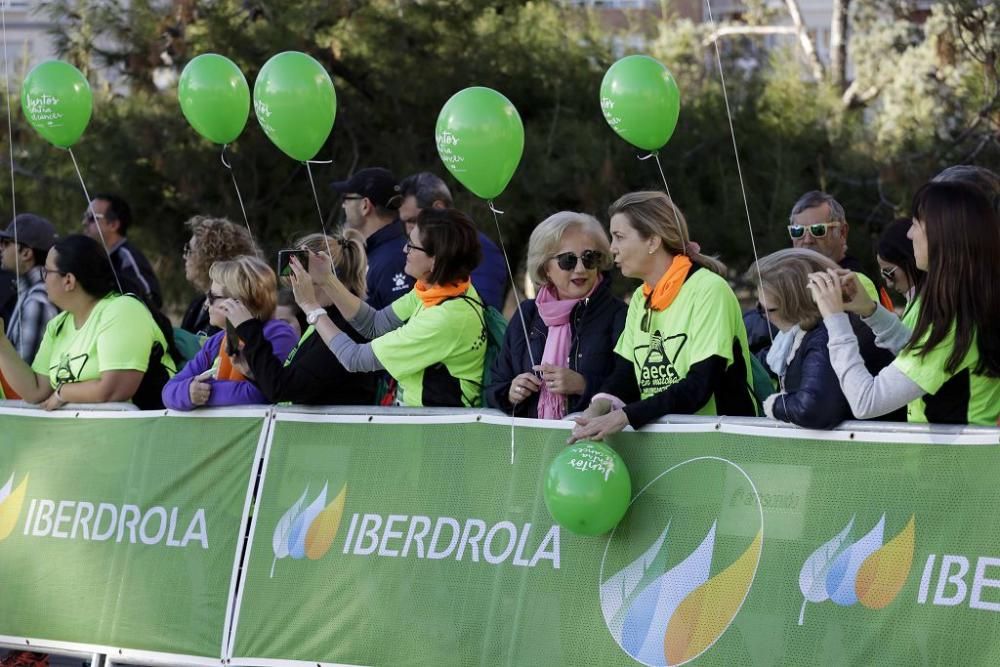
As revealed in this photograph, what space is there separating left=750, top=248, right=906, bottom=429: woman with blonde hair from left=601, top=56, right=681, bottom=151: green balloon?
1025 mm

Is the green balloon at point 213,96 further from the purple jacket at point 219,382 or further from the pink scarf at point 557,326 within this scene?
the pink scarf at point 557,326

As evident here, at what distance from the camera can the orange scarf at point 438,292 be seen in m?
5.99

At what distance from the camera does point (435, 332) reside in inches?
231

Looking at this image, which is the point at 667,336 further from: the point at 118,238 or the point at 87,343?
the point at 118,238

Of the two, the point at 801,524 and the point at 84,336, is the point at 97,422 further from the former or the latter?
the point at 801,524

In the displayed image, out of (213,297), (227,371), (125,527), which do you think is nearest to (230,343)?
(227,371)

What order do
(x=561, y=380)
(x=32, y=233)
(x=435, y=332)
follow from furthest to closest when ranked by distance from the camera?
(x=32, y=233) → (x=435, y=332) → (x=561, y=380)

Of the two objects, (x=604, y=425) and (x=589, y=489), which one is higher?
(x=604, y=425)

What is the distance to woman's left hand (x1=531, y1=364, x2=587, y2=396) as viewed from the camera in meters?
5.43

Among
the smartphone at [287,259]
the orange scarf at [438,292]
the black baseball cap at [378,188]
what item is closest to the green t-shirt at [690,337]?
the orange scarf at [438,292]

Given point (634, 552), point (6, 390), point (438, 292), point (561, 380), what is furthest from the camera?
point (6, 390)

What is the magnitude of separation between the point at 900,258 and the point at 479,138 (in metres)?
1.84

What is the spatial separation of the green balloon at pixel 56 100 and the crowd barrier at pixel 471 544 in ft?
5.36

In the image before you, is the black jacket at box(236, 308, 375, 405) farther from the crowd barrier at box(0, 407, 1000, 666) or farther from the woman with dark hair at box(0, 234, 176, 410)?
the woman with dark hair at box(0, 234, 176, 410)
